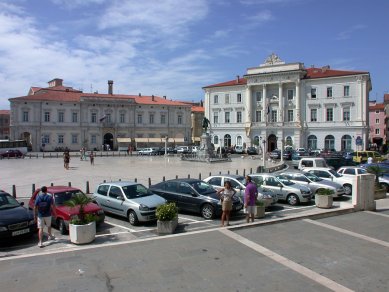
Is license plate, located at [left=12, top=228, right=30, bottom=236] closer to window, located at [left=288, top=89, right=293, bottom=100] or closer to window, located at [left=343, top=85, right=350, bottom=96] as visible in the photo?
window, located at [left=343, top=85, right=350, bottom=96]

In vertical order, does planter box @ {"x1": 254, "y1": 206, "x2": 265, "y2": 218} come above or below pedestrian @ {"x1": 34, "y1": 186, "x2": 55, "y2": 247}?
below

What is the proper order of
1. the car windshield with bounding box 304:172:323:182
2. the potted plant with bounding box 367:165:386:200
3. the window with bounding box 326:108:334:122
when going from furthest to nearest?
the window with bounding box 326:108:334:122 < the car windshield with bounding box 304:172:323:182 < the potted plant with bounding box 367:165:386:200

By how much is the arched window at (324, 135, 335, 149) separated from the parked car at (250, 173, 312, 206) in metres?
48.4

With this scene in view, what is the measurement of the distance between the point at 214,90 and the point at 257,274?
69.0 m

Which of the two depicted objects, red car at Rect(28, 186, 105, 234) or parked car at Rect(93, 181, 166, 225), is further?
parked car at Rect(93, 181, 166, 225)

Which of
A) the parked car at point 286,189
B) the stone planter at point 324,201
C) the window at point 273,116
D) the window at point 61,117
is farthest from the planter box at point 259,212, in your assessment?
the window at point 61,117

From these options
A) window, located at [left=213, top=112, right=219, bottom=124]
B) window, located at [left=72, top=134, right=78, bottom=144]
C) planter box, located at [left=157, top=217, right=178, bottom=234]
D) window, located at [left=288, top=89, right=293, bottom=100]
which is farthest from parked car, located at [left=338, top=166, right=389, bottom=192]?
window, located at [left=72, top=134, right=78, bottom=144]

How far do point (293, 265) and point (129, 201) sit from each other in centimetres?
666

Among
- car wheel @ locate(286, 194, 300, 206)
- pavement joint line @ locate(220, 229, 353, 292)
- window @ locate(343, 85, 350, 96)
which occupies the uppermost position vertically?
window @ locate(343, 85, 350, 96)

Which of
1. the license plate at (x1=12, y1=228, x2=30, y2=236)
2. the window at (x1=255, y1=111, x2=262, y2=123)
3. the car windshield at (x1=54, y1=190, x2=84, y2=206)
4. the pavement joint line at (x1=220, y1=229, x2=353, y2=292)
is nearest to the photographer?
the pavement joint line at (x1=220, y1=229, x2=353, y2=292)

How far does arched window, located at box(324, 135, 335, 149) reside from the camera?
6306 cm

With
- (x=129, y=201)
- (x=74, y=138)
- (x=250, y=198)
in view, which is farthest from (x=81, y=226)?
(x=74, y=138)

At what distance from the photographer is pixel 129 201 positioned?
1330 centimetres

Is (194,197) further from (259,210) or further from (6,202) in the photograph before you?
(6,202)
